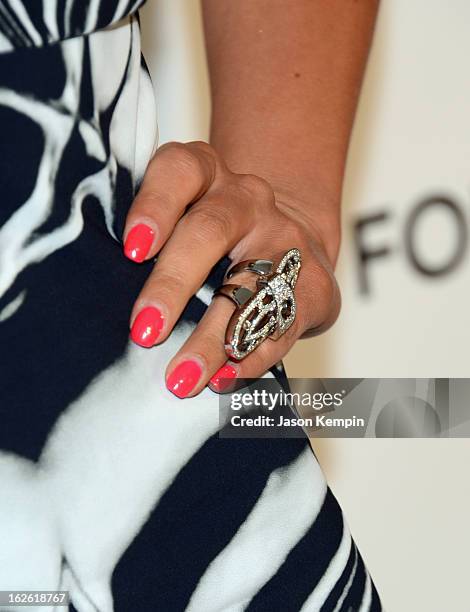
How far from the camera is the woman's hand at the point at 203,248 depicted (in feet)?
1.86

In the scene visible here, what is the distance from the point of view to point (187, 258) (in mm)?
620

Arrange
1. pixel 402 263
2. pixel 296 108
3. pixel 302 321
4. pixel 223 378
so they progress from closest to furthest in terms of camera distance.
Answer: pixel 223 378, pixel 302 321, pixel 296 108, pixel 402 263

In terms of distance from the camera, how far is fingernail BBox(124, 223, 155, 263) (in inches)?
22.8

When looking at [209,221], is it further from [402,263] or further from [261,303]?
[402,263]

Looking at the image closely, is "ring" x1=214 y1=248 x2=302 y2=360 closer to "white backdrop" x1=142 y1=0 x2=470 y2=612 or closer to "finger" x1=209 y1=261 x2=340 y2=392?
"finger" x1=209 y1=261 x2=340 y2=392

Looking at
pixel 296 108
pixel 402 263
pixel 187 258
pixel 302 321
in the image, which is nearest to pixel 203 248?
pixel 187 258

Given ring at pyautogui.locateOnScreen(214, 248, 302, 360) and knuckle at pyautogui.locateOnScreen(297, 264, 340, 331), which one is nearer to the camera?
ring at pyautogui.locateOnScreen(214, 248, 302, 360)

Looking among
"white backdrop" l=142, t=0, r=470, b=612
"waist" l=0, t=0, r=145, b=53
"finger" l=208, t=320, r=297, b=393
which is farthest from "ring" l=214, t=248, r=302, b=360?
"white backdrop" l=142, t=0, r=470, b=612

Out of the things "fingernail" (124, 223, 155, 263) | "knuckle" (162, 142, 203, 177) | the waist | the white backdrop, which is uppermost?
the waist

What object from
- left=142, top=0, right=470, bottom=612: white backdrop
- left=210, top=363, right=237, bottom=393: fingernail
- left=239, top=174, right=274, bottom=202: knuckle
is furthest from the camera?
left=142, top=0, right=470, bottom=612: white backdrop

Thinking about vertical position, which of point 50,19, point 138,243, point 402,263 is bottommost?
point 402,263

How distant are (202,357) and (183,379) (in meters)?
0.03

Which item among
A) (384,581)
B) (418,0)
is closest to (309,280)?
(418,0)

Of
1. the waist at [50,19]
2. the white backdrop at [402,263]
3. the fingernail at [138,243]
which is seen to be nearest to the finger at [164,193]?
the fingernail at [138,243]
